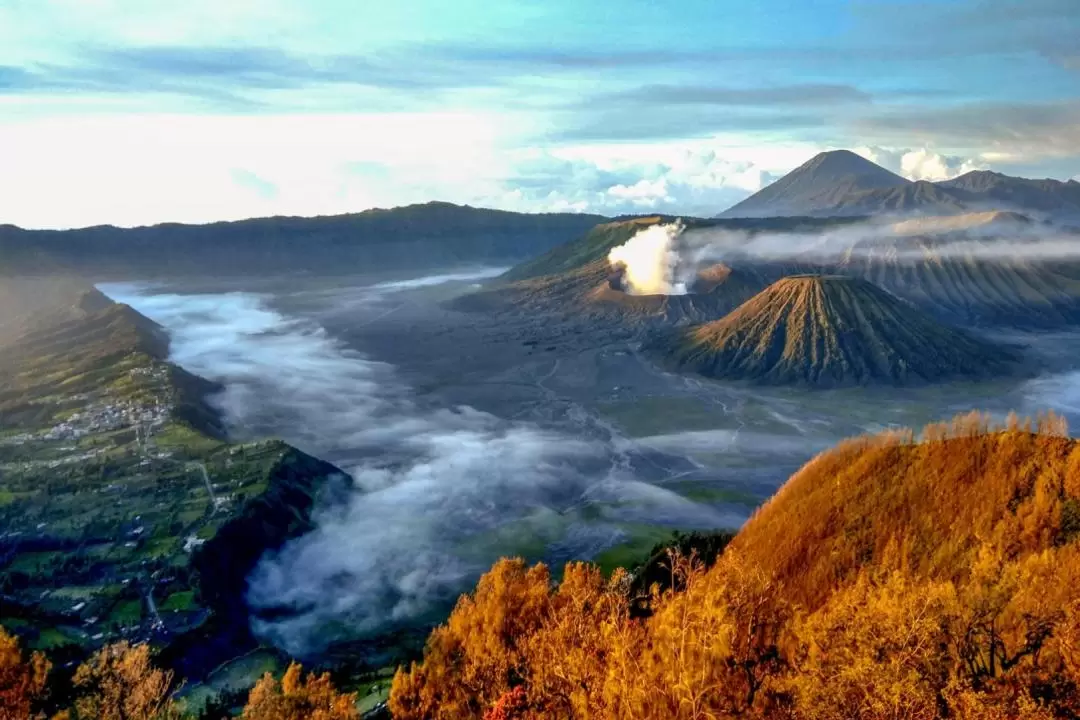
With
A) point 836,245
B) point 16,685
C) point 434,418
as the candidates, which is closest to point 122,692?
point 16,685

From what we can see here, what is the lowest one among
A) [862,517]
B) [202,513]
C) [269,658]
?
[269,658]

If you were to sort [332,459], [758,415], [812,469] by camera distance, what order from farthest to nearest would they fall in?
[758,415], [332,459], [812,469]

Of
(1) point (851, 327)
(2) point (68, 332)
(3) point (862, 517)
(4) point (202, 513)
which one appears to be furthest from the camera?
(2) point (68, 332)

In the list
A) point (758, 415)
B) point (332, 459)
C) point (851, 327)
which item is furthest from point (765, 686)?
point (851, 327)

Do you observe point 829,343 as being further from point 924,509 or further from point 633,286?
point 924,509

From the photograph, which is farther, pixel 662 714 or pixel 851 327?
pixel 851 327

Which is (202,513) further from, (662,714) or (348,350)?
(348,350)
